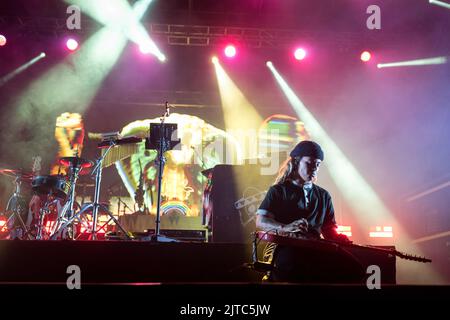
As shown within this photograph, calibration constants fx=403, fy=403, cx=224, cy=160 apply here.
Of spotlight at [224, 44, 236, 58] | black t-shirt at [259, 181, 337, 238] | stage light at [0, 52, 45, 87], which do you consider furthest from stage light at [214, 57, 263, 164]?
black t-shirt at [259, 181, 337, 238]

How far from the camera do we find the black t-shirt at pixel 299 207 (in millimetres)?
3170

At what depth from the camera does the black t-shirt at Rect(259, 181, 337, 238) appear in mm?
3170

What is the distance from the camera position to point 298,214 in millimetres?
3195

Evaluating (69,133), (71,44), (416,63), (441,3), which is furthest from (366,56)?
(69,133)

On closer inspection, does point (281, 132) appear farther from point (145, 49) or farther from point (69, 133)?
point (69, 133)

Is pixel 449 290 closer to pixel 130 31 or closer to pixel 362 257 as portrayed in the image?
pixel 362 257

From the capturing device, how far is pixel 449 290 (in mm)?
1491

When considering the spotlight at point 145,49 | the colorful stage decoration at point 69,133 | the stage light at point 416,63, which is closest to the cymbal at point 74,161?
the colorful stage decoration at point 69,133

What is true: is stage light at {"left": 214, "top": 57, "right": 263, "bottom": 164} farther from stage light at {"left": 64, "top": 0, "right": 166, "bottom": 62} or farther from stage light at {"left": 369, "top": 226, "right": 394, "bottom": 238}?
stage light at {"left": 369, "top": 226, "right": 394, "bottom": 238}

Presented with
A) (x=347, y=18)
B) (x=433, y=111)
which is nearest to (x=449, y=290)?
(x=433, y=111)

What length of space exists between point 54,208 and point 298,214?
589cm

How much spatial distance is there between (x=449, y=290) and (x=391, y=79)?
9475mm

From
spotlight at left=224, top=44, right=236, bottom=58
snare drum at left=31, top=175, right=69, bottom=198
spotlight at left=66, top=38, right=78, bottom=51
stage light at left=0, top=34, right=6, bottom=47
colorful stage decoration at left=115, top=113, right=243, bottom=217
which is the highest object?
spotlight at left=224, top=44, right=236, bottom=58

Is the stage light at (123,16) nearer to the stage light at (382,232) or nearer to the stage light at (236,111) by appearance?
the stage light at (236,111)
